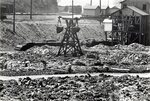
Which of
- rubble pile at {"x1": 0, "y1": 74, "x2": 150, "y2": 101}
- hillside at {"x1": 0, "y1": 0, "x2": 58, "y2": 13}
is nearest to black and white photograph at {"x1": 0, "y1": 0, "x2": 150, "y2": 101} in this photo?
rubble pile at {"x1": 0, "y1": 74, "x2": 150, "y2": 101}

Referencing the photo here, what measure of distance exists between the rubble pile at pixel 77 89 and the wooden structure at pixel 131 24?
25752mm

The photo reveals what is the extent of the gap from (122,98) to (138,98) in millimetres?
1050

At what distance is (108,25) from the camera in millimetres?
61406

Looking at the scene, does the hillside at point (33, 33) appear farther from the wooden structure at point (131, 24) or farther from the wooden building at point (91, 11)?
the wooden building at point (91, 11)

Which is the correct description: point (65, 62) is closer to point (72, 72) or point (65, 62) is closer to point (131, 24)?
point (72, 72)

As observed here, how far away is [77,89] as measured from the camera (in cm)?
2308

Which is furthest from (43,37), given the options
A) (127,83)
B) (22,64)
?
(127,83)

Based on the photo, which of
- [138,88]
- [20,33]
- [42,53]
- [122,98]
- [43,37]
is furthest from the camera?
[43,37]

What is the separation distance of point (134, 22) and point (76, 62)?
21.3 metres

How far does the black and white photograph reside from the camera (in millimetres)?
22391

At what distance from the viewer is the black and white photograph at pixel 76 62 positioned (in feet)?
73.5

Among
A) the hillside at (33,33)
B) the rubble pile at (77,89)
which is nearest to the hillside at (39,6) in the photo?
the hillside at (33,33)

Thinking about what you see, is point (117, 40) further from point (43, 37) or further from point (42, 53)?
point (42, 53)

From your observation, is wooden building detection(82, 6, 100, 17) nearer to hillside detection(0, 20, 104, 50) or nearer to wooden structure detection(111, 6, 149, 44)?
hillside detection(0, 20, 104, 50)
